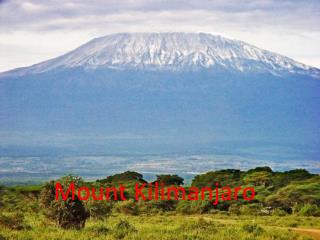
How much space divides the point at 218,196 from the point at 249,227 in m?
20.3

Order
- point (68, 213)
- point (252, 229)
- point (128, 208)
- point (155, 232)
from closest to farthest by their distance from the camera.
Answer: point (155, 232) → point (68, 213) → point (252, 229) → point (128, 208)

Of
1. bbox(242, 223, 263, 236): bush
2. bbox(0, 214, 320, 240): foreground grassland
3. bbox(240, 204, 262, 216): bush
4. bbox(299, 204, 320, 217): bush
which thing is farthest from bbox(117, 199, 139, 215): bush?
bbox(242, 223, 263, 236): bush

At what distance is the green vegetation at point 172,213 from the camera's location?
20.2 m

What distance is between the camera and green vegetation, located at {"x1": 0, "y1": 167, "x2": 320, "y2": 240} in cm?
2023

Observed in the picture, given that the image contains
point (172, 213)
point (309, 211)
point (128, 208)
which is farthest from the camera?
point (128, 208)

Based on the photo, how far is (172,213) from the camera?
35.3 metres

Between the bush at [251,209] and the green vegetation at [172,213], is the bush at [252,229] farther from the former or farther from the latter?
the bush at [251,209]

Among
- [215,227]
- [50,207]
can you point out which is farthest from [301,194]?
[50,207]

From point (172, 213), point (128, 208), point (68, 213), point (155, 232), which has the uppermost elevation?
point (68, 213)

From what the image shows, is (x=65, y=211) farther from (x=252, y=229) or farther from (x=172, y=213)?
(x=172, y=213)

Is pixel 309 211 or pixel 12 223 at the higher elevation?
pixel 12 223

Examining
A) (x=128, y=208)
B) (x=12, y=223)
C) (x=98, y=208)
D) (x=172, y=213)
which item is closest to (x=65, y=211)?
(x=12, y=223)

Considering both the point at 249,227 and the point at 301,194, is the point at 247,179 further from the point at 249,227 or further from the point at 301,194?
the point at 249,227

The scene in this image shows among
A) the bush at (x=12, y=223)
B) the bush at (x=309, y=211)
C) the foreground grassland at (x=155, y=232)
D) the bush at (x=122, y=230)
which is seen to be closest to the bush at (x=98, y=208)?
the foreground grassland at (x=155, y=232)
